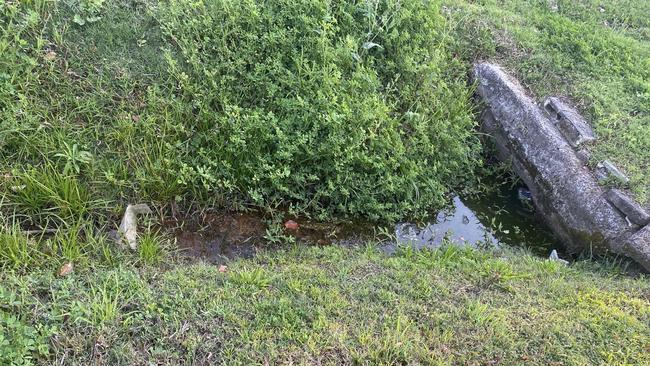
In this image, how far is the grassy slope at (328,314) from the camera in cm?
284

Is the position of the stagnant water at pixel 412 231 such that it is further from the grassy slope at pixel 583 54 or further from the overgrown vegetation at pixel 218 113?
the grassy slope at pixel 583 54

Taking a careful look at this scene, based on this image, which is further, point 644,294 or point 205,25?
point 205,25

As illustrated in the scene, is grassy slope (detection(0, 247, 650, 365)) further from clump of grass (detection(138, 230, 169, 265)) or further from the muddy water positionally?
the muddy water

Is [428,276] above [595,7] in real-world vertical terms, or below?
below

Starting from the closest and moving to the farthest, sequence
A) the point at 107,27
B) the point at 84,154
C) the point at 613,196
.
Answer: the point at 84,154 < the point at 613,196 < the point at 107,27

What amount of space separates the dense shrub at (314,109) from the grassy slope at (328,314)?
0.80 m

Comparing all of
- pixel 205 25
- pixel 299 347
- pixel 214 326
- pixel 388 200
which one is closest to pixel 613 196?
pixel 388 200

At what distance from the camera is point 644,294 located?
363 cm

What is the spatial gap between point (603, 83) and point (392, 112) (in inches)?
89.4

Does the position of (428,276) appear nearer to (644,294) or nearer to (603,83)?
(644,294)

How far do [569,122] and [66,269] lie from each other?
430 cm

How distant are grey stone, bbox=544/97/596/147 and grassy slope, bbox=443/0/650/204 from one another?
0.10 metres

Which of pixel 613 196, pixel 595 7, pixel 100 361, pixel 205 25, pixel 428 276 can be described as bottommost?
pixel 100 361

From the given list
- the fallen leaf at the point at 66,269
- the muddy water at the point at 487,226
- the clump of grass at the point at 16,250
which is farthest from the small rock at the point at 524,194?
the clump of grass at the point at 16,250
